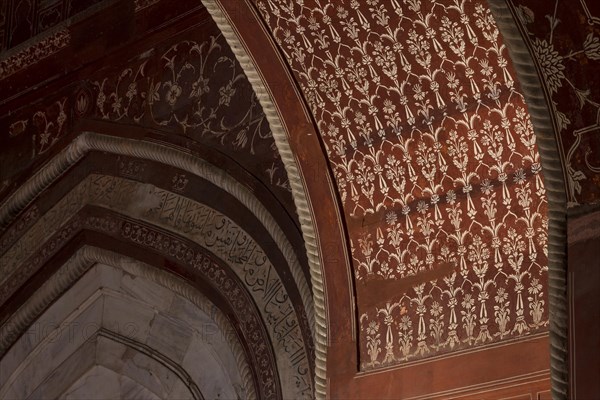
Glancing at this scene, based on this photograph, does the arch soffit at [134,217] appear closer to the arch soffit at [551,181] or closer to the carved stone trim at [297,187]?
the carved stone trim at [297,187]

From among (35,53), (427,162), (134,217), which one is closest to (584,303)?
(427,162)

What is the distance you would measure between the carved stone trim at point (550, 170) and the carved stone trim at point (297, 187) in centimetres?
102

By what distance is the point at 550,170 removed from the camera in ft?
7.93

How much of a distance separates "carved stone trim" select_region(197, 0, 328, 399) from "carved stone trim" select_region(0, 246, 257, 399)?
4.17 ft

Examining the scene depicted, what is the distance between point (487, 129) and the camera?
3.06 m

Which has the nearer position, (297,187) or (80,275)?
(297,187)

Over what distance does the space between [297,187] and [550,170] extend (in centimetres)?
111

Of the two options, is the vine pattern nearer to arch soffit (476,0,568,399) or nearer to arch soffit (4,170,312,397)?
arch soffit (476,0,568,399)

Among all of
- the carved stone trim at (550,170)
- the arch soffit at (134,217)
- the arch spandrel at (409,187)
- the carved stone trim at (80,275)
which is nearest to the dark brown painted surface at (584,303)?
the carved stone trim at (550,170)

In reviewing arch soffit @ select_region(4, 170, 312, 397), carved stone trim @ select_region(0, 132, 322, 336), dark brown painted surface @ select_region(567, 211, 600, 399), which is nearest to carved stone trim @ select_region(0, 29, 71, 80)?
carved stone trim @ select_region(0, 132, 322, 336)

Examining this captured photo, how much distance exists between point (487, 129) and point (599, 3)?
764mm

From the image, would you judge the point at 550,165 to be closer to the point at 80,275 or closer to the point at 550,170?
the point at 550,170

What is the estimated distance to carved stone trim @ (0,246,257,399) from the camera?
4703 millimetres

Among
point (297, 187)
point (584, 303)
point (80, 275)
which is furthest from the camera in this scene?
point (80, 275)
